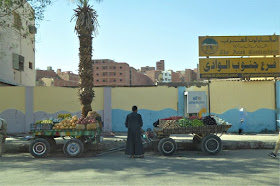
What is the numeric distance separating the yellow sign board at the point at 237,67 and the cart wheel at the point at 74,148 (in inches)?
403

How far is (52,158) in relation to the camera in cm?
898

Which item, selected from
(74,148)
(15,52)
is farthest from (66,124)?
(15,52)

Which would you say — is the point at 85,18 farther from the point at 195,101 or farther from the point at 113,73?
the point at 113,73

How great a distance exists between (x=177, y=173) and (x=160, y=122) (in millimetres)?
3330

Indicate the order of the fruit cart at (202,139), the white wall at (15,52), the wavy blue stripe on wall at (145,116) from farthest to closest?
the white wall at (15,52) < the wavy blue stripe on wall at (145,116) < the fruit cart at (202,139)

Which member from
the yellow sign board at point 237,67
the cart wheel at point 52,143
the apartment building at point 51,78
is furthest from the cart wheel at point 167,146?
the apartment building at point 51,78

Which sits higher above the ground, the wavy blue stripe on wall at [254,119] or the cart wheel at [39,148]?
the wavy blue stripe on wall at [254,119]

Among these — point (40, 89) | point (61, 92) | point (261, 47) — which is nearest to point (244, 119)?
point (261, 47)

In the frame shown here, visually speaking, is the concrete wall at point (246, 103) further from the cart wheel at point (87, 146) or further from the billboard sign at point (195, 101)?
the cart wheel at point (87, 146)

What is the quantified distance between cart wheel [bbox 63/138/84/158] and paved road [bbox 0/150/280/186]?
27cm

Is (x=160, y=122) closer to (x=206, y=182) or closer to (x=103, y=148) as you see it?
(x=103, y=148)

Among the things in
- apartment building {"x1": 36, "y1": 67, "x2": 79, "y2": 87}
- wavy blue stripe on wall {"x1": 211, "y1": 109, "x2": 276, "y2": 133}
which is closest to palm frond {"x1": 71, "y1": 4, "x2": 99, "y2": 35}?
wavy blue stripe on wall {"x1": 211, "y1": 109, "x2": 276, "y2": 133}

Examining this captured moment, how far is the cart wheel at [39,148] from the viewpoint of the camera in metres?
8.99

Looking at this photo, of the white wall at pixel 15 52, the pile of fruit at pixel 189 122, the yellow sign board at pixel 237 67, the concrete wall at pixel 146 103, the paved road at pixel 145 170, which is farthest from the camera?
the white wall at pixel 15 52
